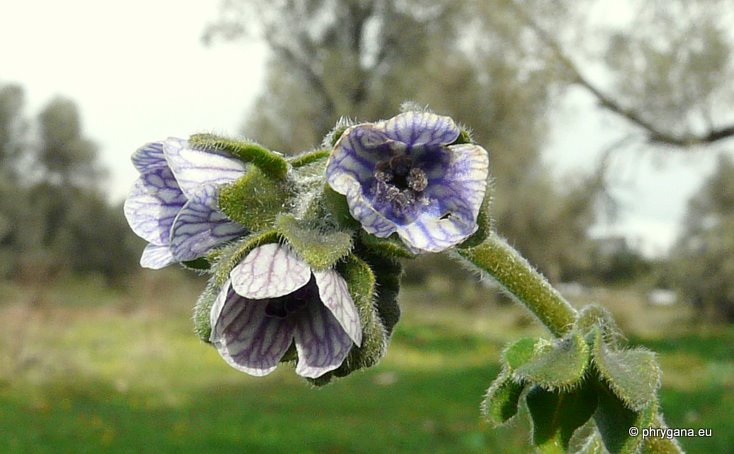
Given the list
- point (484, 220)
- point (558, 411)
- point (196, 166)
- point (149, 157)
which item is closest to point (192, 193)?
point (196, 166)

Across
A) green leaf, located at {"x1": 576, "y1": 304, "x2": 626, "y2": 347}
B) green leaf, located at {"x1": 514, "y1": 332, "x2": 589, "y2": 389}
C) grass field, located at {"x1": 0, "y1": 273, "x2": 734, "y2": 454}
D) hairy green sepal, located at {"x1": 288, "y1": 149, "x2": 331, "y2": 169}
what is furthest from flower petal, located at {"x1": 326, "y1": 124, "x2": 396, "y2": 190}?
grass field, located at {"x1": 0, "y1": 273, "x2": 734, "y2": 454}

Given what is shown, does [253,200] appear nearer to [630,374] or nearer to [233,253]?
[233,253]

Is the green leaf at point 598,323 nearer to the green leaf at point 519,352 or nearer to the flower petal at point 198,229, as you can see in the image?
the green leaf at point 519,352

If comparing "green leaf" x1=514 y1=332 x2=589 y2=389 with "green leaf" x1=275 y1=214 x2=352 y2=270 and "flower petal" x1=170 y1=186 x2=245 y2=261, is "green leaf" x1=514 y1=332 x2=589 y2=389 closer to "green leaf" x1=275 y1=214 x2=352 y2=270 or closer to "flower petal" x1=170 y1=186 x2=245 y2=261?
"green leaf" x1=275 y1=214 x2=352 y2=270

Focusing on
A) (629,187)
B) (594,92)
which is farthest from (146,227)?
(629,187)

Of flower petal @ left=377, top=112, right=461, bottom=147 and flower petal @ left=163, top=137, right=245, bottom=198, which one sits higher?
flower petal @ left=377, top=112, right=461, bottom=147

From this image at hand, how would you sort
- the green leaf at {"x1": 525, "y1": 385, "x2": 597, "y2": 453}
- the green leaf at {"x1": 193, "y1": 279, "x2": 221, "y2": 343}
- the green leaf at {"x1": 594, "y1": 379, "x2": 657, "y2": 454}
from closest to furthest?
1. the green leaf at {"x1": 193, "y1": 279, "x2": 221, "y2": 343}
2. the green leaf at {"x1": 594, "y1": 379, "x2": 657, "y2": 454}
3. the green leaf at {"x1": 525, "y1": 385, "x2": 597, "y2": 453}

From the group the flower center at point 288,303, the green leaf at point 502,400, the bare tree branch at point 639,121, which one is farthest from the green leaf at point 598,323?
the bare tree branch at point 639,121
